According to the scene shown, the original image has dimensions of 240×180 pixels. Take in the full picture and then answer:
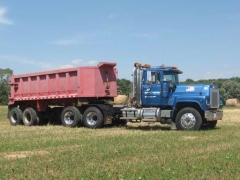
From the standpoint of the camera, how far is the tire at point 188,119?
50.4ft

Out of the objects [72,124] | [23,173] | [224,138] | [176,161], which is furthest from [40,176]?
[72,124]

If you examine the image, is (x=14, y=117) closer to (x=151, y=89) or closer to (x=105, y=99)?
(x=105, y=99)

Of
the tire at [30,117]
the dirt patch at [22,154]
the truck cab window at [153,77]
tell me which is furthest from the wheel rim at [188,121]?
the tire at [30,117]

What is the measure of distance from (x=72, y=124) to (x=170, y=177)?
38.7ft

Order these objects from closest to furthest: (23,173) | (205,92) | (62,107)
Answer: (23,173) → (205,92) → (62,107)

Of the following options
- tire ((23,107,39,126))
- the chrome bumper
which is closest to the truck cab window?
the chrome bumper

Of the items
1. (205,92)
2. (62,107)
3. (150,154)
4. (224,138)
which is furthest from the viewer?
(62,107)

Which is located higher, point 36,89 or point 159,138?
point 36,89

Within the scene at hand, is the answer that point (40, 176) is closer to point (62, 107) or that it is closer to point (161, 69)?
point (161, 69)

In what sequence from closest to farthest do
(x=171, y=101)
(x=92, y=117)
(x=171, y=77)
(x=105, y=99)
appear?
1. (x=171, y=101)
2. (x=171, y=77)
3. (x=92, y=117)
4. (x=105, y=99)

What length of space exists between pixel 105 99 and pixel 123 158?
10210 millimetres

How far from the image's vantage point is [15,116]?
69.8ft

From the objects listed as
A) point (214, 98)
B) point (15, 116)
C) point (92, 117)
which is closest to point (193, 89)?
point (214, 98)

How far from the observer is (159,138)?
12633 millimetres
